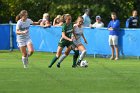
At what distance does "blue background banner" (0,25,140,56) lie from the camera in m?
27.3

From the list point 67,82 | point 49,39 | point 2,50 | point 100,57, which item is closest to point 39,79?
point 67,82

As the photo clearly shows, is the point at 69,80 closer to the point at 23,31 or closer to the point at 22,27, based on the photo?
the point at 23,31

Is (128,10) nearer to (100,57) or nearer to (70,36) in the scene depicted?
(100,57)

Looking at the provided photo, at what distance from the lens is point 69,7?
137 ft

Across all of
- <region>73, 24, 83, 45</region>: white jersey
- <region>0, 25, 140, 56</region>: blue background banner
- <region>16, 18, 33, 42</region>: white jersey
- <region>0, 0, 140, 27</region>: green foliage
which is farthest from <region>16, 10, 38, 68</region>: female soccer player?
<region>0, 0, 140, 27</region>: green foliage

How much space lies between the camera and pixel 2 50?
32781 mm

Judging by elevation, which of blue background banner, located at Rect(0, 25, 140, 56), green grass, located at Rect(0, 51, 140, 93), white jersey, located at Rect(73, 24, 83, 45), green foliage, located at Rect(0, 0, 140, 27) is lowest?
green grass, located at Rect(0, 51, 140, 93)

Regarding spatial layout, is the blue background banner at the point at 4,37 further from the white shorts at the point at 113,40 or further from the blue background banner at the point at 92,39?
the white shorts at the point at 113,40

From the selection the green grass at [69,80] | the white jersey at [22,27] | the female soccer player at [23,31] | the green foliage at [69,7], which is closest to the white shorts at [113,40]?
the green grass at [69,80]

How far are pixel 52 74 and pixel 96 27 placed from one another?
10755 millimetres

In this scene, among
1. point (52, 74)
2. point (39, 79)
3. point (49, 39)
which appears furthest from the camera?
point (49, 39)

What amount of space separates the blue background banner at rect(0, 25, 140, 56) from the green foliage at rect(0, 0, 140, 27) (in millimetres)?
9878

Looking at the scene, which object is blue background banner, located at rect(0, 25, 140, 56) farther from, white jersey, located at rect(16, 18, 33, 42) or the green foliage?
the green foliage

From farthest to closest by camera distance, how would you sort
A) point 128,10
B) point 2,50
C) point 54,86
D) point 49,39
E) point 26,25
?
1. point 128,10
2. point 2,50
3. point 49,39
4. point 26,25
5. point 54,86
